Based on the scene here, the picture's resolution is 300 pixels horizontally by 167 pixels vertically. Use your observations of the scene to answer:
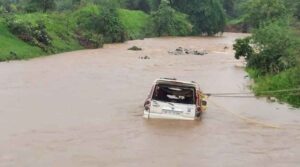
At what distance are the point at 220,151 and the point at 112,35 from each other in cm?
4080

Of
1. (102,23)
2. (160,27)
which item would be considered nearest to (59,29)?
(102,23)

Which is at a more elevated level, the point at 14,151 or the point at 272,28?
the point at 272,28

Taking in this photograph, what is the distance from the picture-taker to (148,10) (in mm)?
84938

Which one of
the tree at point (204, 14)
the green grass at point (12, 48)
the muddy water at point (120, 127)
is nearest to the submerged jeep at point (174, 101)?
the muddy water at point (120, 127)

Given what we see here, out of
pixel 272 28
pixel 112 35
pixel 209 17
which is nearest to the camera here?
pixel 272 28

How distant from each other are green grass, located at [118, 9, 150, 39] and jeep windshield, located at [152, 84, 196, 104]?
42.6 metres

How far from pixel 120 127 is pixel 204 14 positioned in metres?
61.5

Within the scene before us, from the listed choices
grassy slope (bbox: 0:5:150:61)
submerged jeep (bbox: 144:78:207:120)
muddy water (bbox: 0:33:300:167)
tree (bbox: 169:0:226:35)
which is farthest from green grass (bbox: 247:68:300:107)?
tree (bbox: 169:0:226:35)

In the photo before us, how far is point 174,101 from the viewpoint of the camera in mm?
18875

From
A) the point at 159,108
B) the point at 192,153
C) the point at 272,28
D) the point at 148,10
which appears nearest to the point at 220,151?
the point at 192,153

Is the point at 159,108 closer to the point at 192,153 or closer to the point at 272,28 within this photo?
the point at 192,153

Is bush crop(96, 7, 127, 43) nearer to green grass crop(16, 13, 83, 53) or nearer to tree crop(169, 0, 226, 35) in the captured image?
green grass crop(16, 13, 83, 53)

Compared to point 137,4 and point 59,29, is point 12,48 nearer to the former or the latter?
point 59,29

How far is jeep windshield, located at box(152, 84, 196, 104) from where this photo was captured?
62.2 ft
